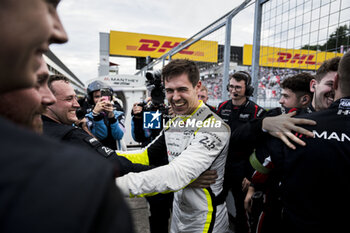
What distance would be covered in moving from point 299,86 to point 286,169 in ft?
5.52

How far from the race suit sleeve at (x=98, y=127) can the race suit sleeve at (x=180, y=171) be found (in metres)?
1.84

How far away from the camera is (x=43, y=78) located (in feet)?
1.93

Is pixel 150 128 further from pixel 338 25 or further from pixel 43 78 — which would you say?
pixel 43 78

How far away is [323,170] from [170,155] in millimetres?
1032

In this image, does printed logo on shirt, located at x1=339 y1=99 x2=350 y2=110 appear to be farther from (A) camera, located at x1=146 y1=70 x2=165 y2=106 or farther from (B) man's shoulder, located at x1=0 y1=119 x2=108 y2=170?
(A) camera, located at x1=146 y1=70 x2=165 y2=106

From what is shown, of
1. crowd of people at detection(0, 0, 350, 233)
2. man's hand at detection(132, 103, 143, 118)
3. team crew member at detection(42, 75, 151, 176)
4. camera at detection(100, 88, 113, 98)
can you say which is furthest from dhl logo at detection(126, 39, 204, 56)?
team crew member at detection(42, 75, 151, 176)

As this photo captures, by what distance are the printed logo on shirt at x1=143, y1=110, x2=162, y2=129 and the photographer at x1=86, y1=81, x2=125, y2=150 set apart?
0.39 metres

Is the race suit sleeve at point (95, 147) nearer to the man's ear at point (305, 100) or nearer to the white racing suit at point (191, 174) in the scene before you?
the white racing suit at point (191, 174)

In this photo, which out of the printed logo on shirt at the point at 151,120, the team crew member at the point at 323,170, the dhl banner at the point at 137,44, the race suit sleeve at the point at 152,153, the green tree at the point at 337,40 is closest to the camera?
the team crew member at the point at 323,170

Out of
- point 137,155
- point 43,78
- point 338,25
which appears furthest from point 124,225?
point 338,25

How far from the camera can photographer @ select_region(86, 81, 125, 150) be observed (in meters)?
2.82

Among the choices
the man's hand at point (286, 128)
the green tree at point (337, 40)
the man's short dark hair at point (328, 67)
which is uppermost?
the green tree at point (337, 40)

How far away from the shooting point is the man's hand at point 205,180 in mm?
1402

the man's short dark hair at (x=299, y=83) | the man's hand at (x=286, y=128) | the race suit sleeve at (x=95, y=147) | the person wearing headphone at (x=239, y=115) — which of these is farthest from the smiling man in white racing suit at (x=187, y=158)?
the man's short dark hair at (x=299, y=83)
